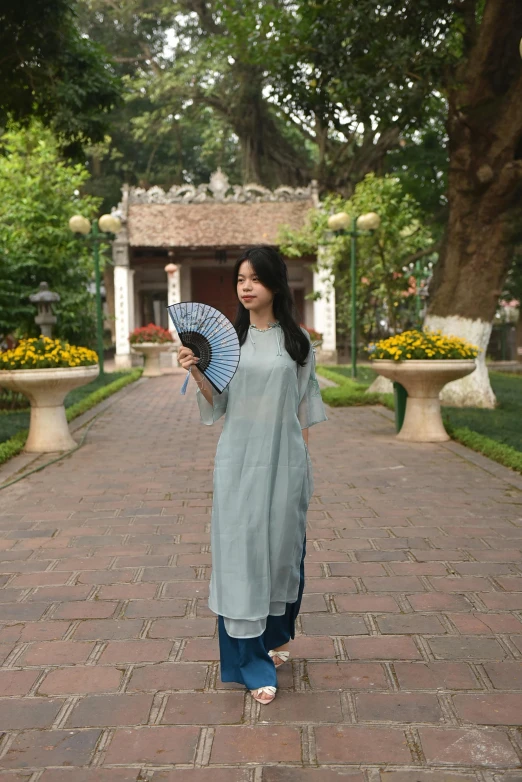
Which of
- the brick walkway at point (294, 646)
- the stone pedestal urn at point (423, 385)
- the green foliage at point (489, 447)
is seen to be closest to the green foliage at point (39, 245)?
the stone pedestal urn at point (423, 385)

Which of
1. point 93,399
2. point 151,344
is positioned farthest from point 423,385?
point 151,344

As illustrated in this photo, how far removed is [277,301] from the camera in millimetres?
3111

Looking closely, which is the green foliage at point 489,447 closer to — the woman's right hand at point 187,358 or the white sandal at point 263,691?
the white sandal at point 263,691

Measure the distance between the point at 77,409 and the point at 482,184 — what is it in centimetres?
663

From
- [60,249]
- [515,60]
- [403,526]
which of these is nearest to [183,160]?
[60,249]

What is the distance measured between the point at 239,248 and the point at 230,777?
2438 cm

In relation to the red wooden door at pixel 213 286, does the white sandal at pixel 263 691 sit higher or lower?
lower

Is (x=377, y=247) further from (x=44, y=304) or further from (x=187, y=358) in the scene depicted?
(x=187, y=358)

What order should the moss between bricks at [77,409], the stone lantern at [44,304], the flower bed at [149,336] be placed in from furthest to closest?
the flower bed at [149,336] < the stone lantern at [44,304] < the moss between bricks at [77,409]

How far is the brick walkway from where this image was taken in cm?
250

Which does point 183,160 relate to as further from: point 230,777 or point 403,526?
point 230,777

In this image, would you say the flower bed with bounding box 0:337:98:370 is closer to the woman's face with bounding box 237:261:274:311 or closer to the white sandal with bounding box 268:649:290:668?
the woman's face with bounding box 237:261:274:311

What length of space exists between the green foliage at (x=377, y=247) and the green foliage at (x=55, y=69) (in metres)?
8.49

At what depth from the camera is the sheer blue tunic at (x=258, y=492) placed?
2893 mm
